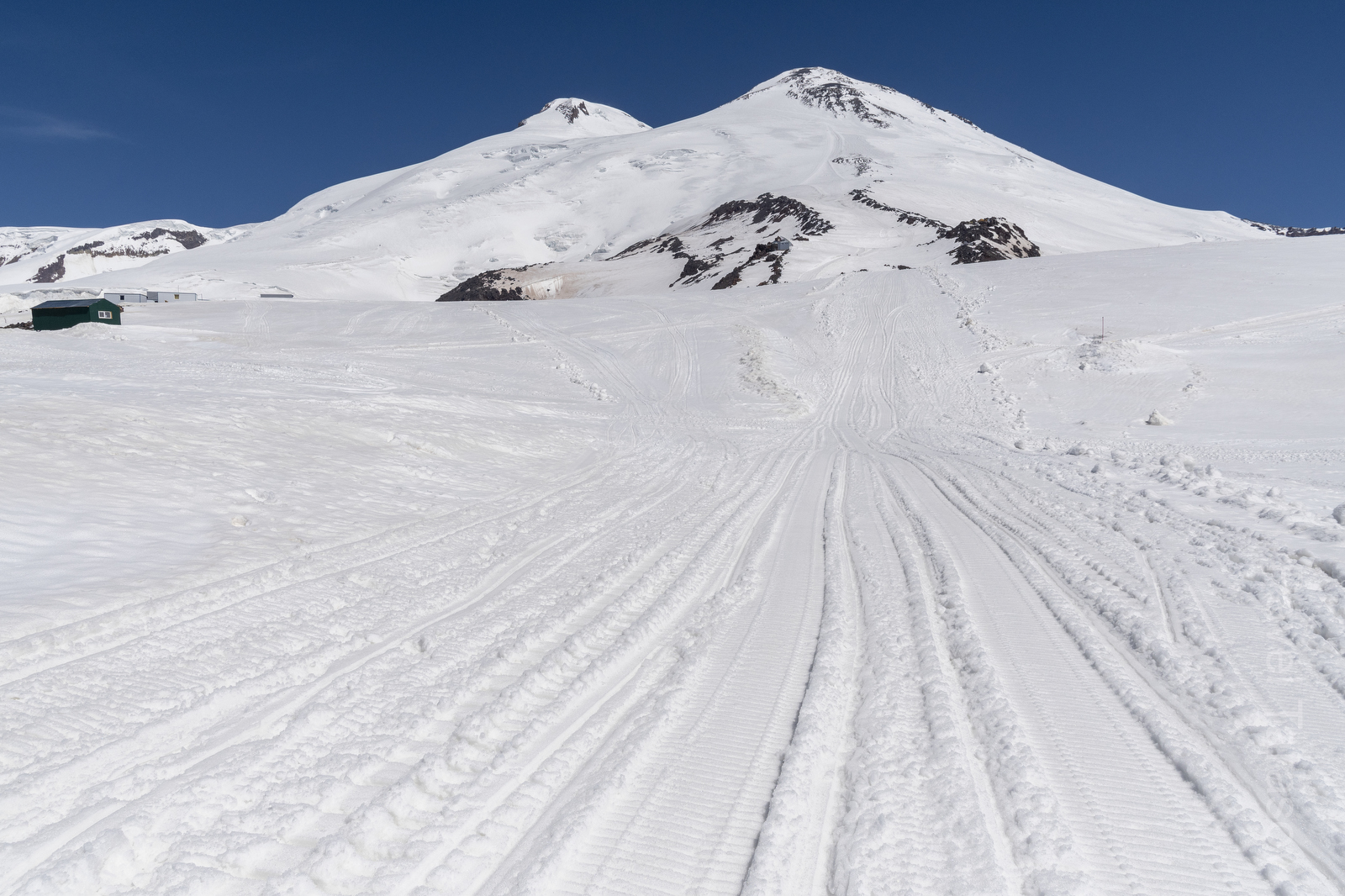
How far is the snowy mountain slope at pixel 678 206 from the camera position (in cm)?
7294

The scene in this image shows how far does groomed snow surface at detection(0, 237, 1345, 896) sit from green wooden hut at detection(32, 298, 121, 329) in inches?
905

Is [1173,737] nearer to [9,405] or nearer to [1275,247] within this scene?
[9,405]

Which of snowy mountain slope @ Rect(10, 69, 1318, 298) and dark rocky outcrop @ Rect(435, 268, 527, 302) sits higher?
snowy mountain slope @ Rect(10, 69, 1318, 298)

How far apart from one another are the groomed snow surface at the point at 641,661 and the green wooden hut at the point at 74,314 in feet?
75.4

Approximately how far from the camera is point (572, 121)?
18675 centimetres

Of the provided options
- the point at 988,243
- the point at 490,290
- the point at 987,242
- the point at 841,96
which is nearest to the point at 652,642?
the point at 988,243

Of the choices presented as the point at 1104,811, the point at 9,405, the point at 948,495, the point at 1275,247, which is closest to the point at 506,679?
the point at 1104,811

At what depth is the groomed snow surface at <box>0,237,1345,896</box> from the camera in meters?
2.70

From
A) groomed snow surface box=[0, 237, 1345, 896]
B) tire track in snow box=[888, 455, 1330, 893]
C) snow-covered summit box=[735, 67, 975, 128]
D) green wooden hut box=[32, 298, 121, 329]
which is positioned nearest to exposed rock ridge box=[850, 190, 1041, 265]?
groomed snow surface box=[0, 237, 1345, 896]

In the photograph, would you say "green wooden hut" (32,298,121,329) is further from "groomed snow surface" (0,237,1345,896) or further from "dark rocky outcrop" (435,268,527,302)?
"dark rocky outcrop" (435,268,527,302)

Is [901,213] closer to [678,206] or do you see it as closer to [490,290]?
[490,290]

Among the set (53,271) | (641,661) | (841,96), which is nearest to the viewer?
(641,661)

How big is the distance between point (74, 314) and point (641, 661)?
36.1 meters

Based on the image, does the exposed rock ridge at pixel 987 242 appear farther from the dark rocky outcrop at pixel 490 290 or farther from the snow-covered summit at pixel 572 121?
the snow-covered summit at pixel 572 121
